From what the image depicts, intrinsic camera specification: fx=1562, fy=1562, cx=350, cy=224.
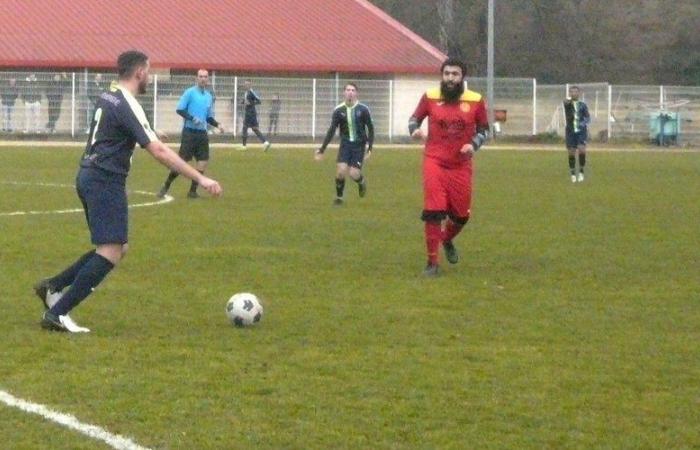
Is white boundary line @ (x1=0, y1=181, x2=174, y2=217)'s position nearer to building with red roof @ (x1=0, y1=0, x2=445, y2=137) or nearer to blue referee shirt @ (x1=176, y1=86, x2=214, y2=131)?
blue referee shirt @ (x1=176, y1=86, x2=214, y2=131)

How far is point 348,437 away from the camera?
7.01m

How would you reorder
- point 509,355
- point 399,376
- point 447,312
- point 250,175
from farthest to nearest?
1. point 250,175
2. point 447,312
3. point 509,355
4. point 399,376

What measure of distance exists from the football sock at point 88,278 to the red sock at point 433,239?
4.37 meters

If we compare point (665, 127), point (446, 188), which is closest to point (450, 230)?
point (446, 188)

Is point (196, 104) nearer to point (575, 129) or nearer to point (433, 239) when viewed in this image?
point (433, 239)

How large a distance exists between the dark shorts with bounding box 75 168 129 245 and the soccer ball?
101 cm

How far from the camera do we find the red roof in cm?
5178

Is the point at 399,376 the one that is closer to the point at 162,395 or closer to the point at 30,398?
the point at 162,395

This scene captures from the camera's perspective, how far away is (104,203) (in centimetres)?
938

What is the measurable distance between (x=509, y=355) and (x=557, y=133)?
45.7m

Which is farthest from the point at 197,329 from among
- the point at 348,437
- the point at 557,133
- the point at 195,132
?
the point at 557,133

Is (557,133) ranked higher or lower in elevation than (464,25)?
lower

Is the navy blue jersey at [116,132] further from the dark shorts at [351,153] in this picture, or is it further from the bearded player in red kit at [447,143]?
the dark shorts at [351,153]

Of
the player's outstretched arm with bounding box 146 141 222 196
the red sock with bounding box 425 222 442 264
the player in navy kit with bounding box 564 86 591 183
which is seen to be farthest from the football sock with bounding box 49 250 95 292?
the player in navy kit with bounding box 564 86 591 183
